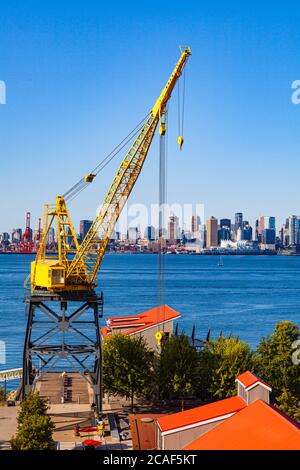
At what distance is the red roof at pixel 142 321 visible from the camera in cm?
3894

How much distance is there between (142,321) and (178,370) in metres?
8.63

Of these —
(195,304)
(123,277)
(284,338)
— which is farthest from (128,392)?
(123,277)

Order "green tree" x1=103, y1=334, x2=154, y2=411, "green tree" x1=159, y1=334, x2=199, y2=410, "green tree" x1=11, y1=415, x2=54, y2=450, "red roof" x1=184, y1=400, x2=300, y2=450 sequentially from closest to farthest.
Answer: "red roof" x1=184, y1=400, x2=300, y2=450, "green tree" x1=11, y1=415, x2=54, y2=450, "green tree" x1=159, y1=334, x2=199, y2=410, "green tree" x1=103, y1=334, x2=154, y2=411

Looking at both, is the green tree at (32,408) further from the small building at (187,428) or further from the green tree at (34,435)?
the small building at (187,428)

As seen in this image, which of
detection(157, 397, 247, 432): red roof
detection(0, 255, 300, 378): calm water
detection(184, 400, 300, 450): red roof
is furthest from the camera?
detection(0, 255, 300, 378): calm water

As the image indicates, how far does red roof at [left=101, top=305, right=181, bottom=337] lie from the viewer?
3894 centimetres

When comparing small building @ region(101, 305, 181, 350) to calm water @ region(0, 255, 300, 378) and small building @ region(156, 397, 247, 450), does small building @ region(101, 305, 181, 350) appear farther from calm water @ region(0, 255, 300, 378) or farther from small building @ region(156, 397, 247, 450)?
calm water @ region(0, 255, 300, 378)

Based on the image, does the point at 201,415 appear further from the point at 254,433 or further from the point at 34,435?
the point at 34,435

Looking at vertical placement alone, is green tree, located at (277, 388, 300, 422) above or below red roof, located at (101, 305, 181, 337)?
below

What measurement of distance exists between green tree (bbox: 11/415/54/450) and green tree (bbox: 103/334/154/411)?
28.8 ft

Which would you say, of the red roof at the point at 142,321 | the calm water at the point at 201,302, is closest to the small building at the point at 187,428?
the red roof at the point at 142,321

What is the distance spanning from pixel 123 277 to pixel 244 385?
128674mm

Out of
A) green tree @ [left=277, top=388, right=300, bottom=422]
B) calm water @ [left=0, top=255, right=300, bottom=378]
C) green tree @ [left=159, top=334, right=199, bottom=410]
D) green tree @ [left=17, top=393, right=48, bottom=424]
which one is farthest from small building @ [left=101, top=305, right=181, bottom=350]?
calm water @ [left=0, top=255, right=300, bottom=378]
